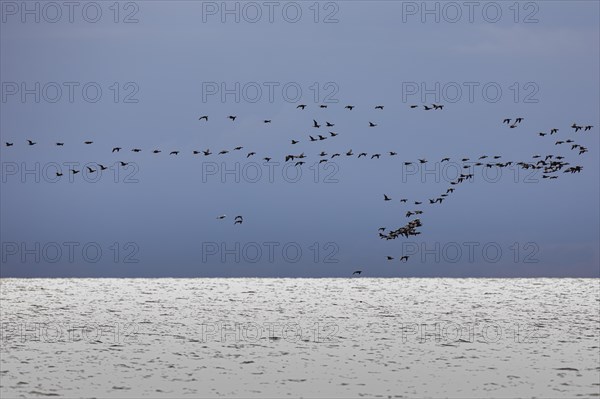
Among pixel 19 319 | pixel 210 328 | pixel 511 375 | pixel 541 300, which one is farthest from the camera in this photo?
pixel 541 300

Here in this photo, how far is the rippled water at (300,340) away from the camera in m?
20.3

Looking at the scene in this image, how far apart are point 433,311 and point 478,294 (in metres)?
7.50

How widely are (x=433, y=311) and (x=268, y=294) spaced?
29.7 ft

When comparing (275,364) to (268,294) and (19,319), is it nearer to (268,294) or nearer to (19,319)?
(19,319)

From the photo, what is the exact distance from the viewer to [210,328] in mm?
30000

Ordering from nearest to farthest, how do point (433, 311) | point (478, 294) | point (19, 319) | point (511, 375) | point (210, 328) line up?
point (511, 375) → point (210, 328) → point (19, 319) → point (433, 311) → point (478, 294)

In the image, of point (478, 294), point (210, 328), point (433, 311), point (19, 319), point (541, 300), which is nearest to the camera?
point (210, 328)

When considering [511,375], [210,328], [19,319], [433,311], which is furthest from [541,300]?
[19,319]

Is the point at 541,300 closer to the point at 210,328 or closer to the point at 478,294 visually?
the point at 478,294

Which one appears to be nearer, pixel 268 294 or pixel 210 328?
pixel 210 328

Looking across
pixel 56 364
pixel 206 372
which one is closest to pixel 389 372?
pixel 206 372

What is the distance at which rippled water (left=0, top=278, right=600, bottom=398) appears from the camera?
20.3m

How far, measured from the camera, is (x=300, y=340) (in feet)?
89.4

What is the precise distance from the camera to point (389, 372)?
21938 millimetres
